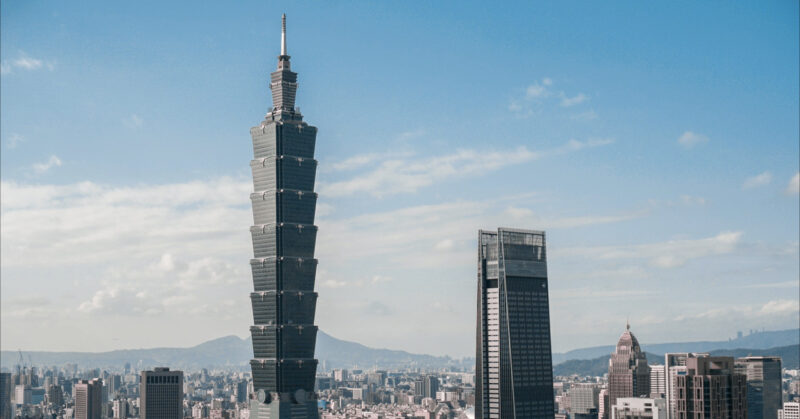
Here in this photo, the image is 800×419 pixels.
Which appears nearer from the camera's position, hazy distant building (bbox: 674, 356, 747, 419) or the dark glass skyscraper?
hazy distant building (bbox: 674, 356, 747, 419)

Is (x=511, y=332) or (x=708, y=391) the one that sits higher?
(x=511, y=332)

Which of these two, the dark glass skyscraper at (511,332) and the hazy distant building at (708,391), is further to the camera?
the dark glass skyscraper at (511,332)

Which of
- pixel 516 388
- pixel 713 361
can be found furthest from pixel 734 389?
pixel 516 388

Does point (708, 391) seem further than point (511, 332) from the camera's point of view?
No

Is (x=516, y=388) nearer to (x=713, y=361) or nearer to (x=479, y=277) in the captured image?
(x=479, y=277)
